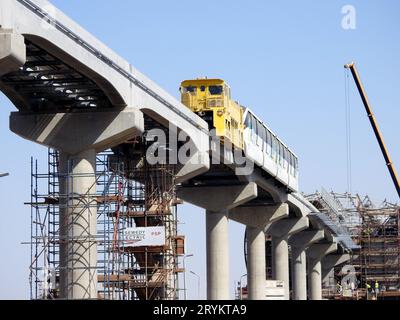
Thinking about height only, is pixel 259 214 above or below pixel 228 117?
below

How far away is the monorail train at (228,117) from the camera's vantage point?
2648 inches

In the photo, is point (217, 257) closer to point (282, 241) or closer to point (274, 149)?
point (274, 149)

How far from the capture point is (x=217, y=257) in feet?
260

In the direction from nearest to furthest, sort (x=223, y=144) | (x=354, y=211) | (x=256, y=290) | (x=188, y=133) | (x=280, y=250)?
(x=188, y=133), (x=223, y=144), (x=256, y=290), (x=280, y=250), (x=354, y=211)

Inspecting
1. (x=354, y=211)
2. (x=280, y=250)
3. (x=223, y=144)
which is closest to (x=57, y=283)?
(x=223, y=144)

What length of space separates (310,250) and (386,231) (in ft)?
31.5

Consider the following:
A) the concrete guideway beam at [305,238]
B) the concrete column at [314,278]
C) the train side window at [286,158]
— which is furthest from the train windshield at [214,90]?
the concrete column at [314,278]

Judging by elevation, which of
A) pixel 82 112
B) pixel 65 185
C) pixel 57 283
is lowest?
pixel 57 283

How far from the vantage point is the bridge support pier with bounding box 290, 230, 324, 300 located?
117562 mm

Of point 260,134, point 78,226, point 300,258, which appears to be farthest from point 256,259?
point 78,226

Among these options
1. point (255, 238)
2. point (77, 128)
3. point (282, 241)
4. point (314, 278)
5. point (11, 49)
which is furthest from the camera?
point (314, 278)

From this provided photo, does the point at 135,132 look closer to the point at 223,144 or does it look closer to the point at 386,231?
the point at 223,144

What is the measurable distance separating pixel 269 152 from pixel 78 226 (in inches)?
1287

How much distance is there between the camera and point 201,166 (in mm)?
61375
